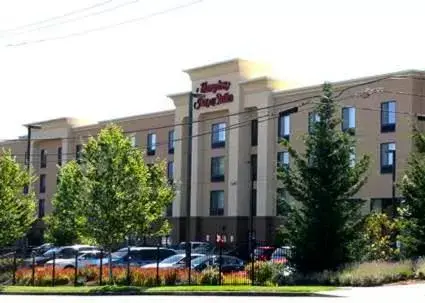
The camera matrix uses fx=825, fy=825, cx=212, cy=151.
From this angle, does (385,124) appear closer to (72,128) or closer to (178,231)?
(178,231)

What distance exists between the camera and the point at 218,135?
71.5 metres

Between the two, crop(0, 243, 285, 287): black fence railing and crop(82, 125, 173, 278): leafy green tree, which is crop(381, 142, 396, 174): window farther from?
crop(82, 125, 173, 278): leafy green tree

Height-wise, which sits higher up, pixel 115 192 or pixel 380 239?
pixel 115 192

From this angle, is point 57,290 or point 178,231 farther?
point 178,231

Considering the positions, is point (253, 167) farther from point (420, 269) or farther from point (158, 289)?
point (420, 269)

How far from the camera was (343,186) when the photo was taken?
103ft

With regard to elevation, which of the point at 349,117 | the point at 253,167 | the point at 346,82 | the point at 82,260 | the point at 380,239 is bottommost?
the point at 82,260

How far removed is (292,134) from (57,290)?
3408cm

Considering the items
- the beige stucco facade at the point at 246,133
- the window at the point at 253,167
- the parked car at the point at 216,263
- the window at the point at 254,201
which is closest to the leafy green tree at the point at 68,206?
the parked car at the point at 216,263

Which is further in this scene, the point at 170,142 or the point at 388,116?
the point at 170,142

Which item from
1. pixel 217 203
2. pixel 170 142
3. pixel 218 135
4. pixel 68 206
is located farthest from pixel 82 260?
pixel 170 142

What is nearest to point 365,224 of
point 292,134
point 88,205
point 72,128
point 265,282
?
point 265,282

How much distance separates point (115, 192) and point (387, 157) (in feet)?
96.0

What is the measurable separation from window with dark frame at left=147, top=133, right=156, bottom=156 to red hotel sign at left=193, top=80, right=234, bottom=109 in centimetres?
901
